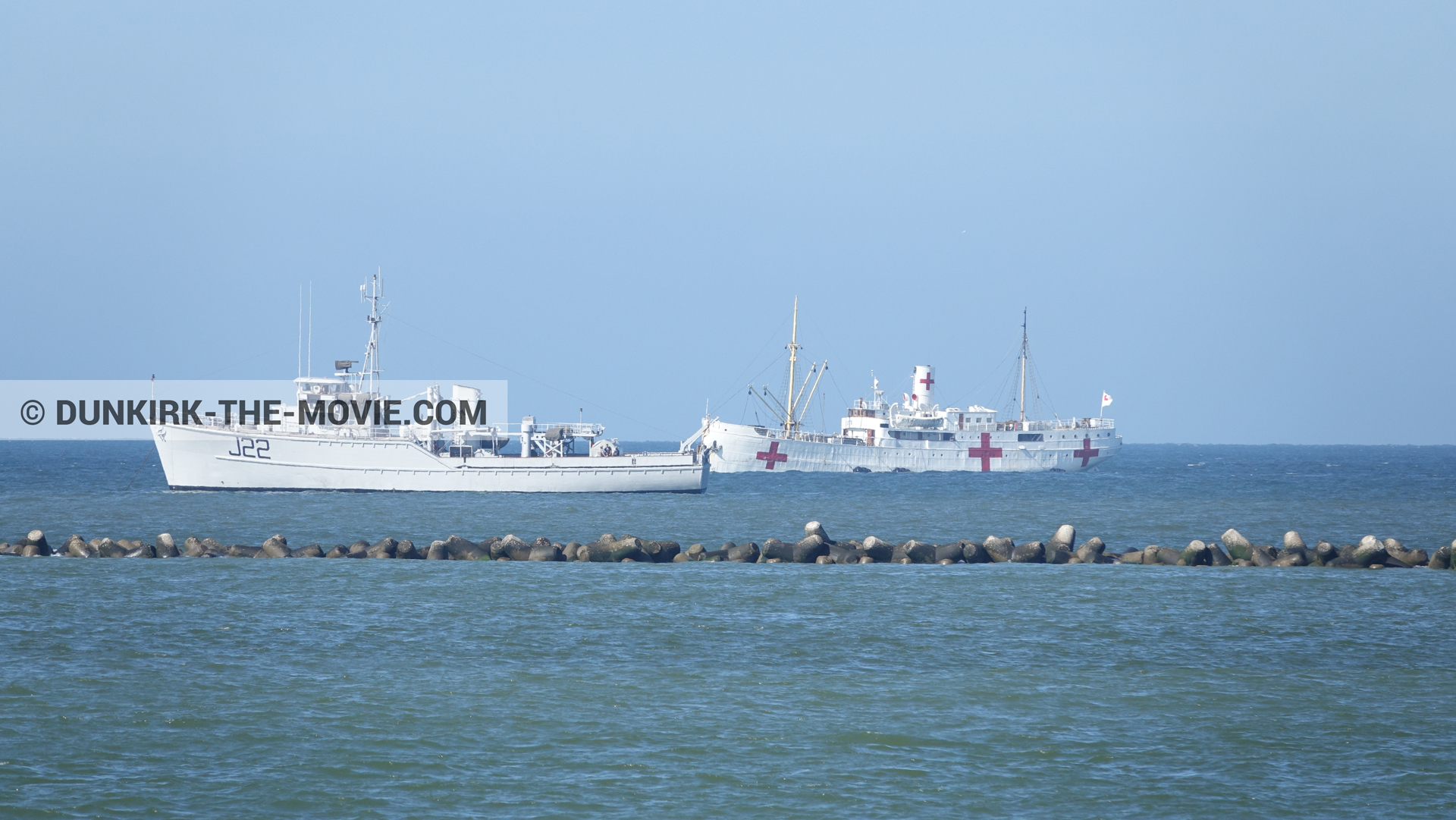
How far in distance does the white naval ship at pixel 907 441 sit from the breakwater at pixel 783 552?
47693mm

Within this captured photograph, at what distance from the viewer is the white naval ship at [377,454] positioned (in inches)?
2041

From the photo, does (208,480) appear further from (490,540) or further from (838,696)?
(838,696)

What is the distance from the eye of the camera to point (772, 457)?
263 ft

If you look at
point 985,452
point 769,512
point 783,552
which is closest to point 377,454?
point 769,512

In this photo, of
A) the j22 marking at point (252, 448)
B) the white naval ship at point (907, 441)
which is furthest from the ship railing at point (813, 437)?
the j22 marking at point (252, 448)

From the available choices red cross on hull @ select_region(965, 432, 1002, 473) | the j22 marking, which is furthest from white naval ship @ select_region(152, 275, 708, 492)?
red cross on hull @ select_region(965, 432, 1002, 473)

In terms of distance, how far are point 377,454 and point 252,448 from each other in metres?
4.97

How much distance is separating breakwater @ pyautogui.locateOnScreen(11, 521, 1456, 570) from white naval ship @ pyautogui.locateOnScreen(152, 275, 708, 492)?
21.8m

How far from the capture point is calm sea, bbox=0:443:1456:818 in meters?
11.3

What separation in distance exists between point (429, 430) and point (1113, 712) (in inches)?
1726

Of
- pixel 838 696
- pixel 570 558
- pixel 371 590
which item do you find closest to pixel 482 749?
pixel 838 696

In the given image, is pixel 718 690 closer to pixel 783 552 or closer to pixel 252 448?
A: pixel 783 552

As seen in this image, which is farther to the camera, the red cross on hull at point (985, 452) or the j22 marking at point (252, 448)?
the red cross on hull at point (985, 452)

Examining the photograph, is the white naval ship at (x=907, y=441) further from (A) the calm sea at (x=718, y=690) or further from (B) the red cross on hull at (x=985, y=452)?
(A) the calm sea at (x=718, y=690)
